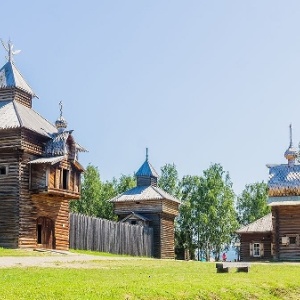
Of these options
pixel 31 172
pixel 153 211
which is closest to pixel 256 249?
pixel 153 211

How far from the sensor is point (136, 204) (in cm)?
5328

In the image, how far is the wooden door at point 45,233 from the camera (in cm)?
3825

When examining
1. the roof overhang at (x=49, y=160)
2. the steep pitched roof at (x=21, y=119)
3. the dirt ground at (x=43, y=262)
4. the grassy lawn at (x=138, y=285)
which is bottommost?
the grassy lawn at (x=138, y=285)

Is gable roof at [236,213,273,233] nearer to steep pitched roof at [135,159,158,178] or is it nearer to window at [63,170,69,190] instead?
steep pitched roof at [135,159,158,178]

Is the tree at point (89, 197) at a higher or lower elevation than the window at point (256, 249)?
higher

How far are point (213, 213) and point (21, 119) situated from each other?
36.8 metres

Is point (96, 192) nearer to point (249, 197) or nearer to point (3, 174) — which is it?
point (249, 197)

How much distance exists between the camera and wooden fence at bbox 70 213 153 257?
137 feet

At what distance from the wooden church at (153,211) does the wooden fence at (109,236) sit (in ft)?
2.86

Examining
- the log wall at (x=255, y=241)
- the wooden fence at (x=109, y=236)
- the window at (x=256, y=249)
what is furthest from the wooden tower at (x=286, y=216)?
the wooden fence at (x=109, y=236)

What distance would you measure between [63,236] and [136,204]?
→ 1423cm

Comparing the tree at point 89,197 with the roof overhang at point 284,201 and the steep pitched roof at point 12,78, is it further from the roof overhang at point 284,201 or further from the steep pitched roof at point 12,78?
the steep pitched roof at point 12,78

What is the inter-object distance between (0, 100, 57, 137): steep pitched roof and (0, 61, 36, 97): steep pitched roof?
1064mm

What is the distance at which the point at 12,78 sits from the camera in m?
39.7
